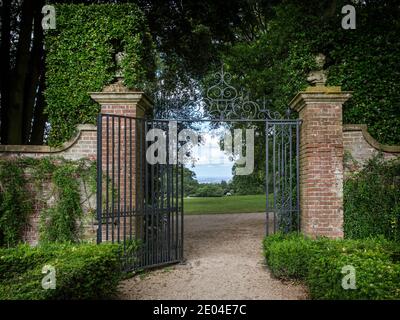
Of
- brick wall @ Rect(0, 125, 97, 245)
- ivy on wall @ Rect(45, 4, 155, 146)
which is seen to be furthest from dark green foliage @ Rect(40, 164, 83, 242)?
ivy on wall @ Rect(45, 4, 155, 146)

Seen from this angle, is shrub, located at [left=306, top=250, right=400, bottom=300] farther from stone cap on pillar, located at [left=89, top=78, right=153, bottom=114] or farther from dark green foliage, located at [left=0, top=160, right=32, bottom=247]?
dark green foliage, located at [left=0, top=160, right=32, bottom=247]

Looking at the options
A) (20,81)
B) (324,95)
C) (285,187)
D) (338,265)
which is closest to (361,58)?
(324,95)

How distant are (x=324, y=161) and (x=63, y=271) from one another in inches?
186

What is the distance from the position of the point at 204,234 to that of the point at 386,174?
5.99 meters

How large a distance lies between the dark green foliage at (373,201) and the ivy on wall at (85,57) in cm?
461

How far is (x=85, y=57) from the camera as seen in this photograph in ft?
23.4

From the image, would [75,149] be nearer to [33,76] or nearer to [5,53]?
[33,76]

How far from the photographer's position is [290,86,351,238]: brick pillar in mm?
6574

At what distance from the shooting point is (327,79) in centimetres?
716

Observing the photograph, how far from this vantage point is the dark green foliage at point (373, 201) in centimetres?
654

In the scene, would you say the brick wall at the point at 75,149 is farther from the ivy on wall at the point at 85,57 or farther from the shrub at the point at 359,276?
the shrub at the point at 359,276
